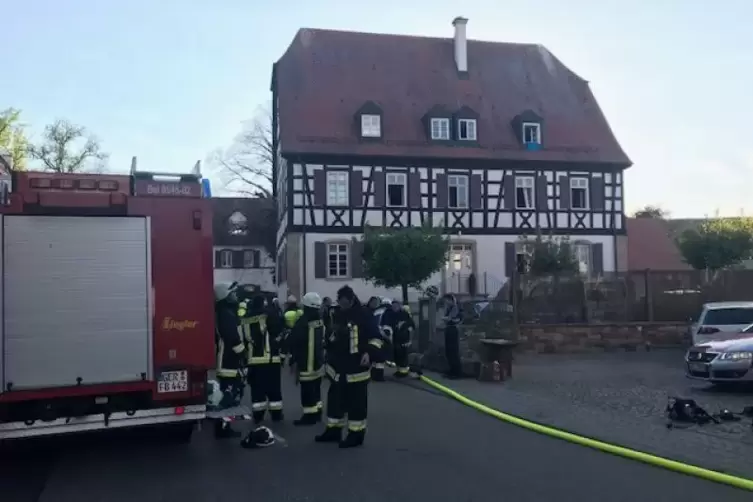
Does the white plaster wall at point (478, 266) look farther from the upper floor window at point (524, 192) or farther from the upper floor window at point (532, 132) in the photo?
the upper floor window at point (532, 132)

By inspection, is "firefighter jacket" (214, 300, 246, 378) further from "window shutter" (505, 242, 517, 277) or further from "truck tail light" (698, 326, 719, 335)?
"window shutter" (505, 242, 517, 277)

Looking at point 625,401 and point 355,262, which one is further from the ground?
point 355,262

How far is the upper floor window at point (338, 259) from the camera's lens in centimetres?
3719

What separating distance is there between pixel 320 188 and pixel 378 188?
2.61 meters

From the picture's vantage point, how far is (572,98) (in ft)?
142

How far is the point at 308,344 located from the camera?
1062 cm

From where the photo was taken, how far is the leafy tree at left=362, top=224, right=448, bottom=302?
32500 millimetres

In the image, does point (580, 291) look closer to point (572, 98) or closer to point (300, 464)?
point (300, 464)

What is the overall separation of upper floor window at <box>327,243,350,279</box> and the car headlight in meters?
24.5

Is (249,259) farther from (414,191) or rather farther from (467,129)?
(467,129)

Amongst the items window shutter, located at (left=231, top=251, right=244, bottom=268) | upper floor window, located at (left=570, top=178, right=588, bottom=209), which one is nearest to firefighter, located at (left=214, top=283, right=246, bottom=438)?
upper floor window, located at (left=570, top=178, right=588, bottom=209)

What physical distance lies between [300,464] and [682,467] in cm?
366

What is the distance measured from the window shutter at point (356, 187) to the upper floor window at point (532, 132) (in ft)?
27.5

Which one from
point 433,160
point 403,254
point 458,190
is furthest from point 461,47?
point 403,254
